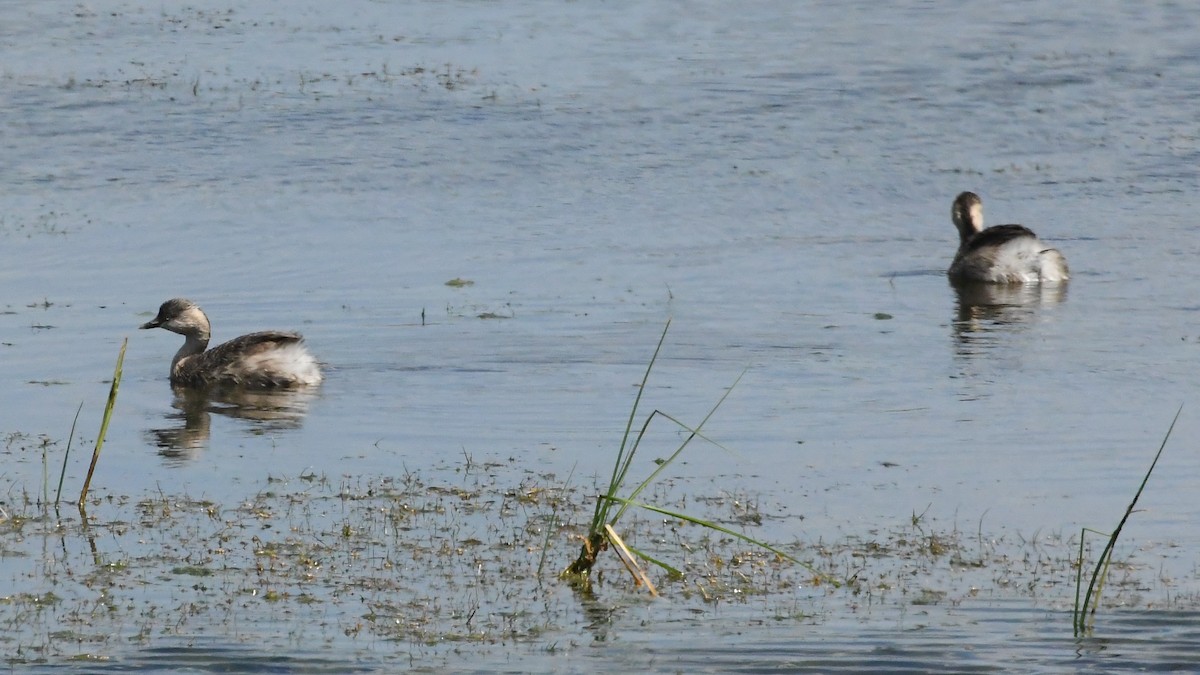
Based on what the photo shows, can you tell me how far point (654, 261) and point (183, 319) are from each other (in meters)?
5.27

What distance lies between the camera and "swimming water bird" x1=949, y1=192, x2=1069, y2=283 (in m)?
17.9

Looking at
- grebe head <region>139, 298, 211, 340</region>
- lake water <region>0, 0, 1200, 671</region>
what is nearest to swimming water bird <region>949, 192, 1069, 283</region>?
lake water <region>0, 0, 1200, 671</region>

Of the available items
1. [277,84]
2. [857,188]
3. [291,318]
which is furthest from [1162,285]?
[277,84]

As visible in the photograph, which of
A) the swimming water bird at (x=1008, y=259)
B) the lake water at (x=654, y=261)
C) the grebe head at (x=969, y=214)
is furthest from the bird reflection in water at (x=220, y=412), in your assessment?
the grebe head at (x=969, y=214)

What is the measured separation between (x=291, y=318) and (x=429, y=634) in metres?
8.49

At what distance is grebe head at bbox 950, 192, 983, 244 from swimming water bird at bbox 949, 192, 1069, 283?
0.93 meters

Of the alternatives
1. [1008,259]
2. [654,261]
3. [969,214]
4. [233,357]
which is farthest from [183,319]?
[969,214]

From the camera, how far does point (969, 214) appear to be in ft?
63.7

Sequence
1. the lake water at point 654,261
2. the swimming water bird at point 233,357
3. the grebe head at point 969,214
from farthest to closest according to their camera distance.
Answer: the grebe head at point 969,214 → the swimming water bird at point 233,357 → the lake water at point 654,261

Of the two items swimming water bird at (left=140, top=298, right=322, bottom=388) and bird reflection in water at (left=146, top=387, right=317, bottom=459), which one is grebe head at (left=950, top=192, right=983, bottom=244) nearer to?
swimming water bird at (left=140, top=298, right=322, bottom=388)

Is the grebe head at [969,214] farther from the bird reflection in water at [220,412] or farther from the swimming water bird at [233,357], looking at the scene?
the bird reflection in water at [220,412]

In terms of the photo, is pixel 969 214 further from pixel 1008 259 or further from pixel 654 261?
pixel 654 261

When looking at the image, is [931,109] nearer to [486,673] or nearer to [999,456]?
[999,456]

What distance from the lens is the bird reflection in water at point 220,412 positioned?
1207cm
